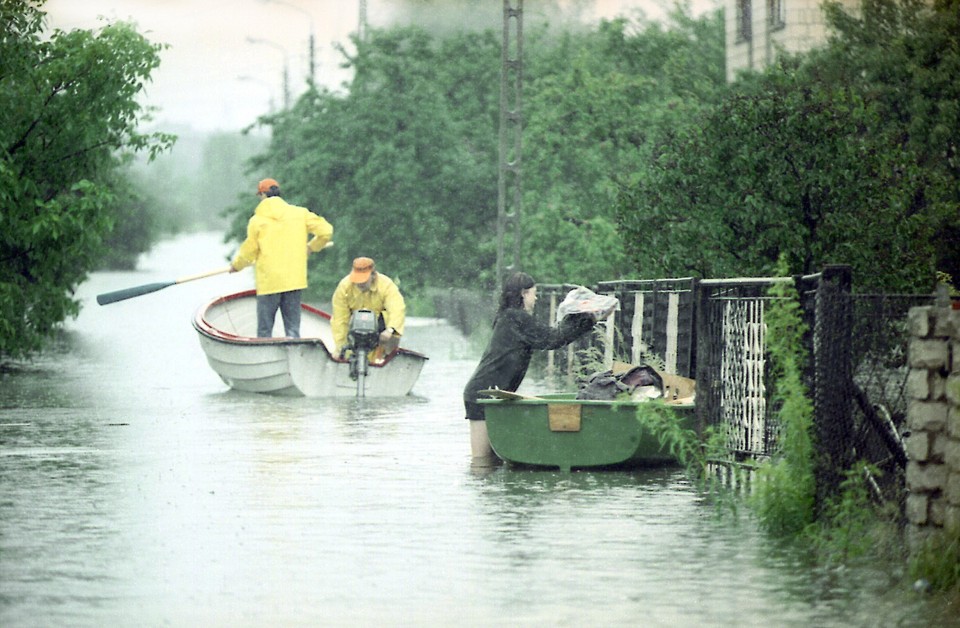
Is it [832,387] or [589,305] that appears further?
[589,305]

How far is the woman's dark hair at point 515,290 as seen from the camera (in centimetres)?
1480

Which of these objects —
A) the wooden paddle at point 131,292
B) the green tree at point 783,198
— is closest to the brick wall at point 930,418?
the green tree at point 783,198

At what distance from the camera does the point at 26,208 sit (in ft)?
76.5

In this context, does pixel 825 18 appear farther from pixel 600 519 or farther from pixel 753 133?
pixel 600 519

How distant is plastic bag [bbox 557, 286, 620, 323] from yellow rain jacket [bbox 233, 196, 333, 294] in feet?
28.3

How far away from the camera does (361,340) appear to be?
70.8ft

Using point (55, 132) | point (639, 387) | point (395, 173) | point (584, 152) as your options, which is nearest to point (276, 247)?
point (55, 132)

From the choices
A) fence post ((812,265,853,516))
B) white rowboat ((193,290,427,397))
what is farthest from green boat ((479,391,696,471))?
white rowboat ((193,290,427,397))

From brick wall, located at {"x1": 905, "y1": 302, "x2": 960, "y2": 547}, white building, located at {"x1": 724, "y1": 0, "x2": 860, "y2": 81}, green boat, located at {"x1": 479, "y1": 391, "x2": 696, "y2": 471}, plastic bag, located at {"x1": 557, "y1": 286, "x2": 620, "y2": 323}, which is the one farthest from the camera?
white building, located at {"x1": 724, "y1": 0, "x2": 860, "y2": 81}

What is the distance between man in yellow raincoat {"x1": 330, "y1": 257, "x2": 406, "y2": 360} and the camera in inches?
851

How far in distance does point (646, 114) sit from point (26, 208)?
54.8ft

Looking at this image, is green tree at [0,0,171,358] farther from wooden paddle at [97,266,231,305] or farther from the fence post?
the fence post

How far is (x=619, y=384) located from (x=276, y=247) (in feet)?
31.0

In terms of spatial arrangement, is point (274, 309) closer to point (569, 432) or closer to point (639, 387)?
point (639, 387)
